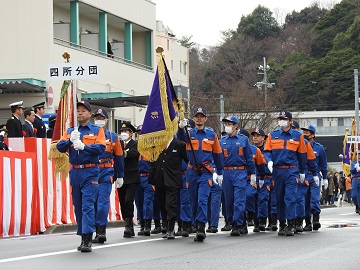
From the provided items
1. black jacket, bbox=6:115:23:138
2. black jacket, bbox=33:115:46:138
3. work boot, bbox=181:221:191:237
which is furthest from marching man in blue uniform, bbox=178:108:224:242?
black jacket, bbox=33:115:46:138

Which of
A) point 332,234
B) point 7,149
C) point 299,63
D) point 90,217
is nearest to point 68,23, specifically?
point 7,149

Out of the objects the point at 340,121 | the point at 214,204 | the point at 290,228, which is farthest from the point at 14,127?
the point at 340,121

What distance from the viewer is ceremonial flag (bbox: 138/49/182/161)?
1580 cm

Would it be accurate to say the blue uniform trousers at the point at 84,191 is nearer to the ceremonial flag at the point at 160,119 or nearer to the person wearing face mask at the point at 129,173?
the ceremonial flag at the point at 160,119

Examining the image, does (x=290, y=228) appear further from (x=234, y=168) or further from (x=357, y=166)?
(x=357, y=166)

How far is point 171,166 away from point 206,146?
764 millimetres

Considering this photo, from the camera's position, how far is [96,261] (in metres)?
11.9

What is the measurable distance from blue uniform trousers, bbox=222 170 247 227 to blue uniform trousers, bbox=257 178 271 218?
162 centimetres

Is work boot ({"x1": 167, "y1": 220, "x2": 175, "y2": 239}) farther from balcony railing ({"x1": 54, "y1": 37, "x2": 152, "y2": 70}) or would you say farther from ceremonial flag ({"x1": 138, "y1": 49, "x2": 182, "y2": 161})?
balcony railing ({"x1": 54, "y1": 37, "x2": 152, "y2": 70})

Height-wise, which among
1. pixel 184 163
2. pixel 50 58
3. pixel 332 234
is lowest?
pixel 332 234

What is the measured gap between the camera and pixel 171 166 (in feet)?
51.9

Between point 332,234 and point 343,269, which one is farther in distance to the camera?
point 332,234

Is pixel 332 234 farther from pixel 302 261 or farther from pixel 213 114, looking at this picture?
pixel 213 114

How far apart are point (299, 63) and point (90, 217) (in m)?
72.2
